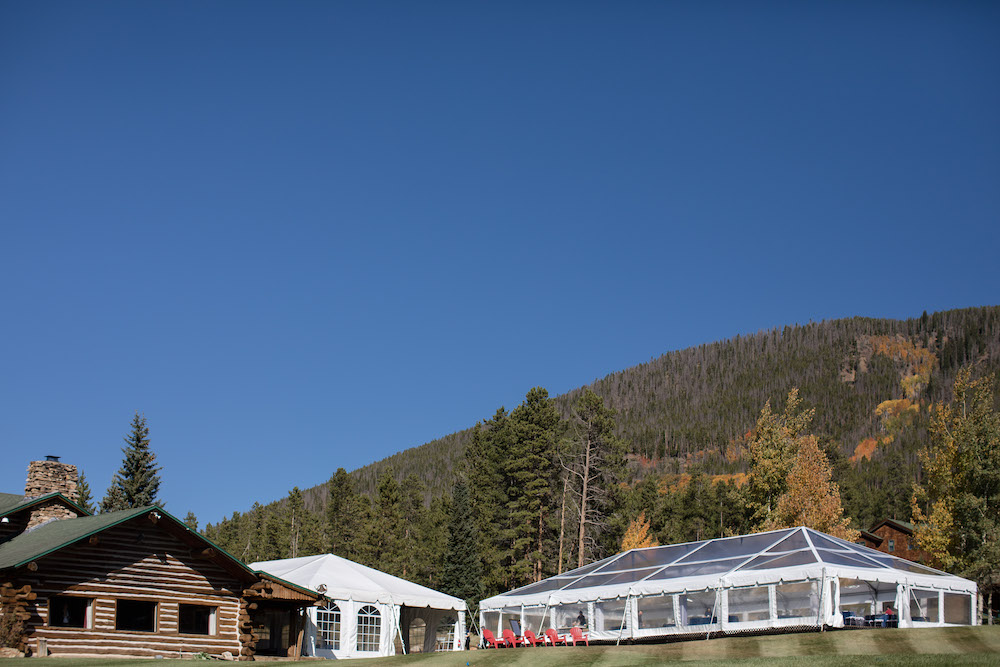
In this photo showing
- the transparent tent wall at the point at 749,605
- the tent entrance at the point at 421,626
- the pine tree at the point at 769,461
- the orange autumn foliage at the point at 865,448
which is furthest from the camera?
the orange autumn foliage at the point at 865,448

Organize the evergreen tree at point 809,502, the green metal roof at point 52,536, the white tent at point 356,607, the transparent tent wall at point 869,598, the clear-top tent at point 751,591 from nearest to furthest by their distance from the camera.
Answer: the green metal roof at point 52,536, the clear-top tent at point 751,591, the transparent tent wall at point 869,598, the white tent at point 356,607, the evergreen tree at point 809,502

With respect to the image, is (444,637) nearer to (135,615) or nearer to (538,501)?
(538,501)

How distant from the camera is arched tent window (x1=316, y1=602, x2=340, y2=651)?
28031 mm

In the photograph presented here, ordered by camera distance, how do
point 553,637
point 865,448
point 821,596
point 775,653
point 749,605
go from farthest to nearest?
point 865,448, point 553,637, point 749,605, point 821,596, point 775,653

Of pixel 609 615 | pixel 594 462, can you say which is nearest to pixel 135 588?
pixel 609 615

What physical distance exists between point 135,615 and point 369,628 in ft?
29.9

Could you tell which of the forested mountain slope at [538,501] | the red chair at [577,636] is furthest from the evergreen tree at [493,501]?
the red chair at [577,636]

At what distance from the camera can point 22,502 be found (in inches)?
972

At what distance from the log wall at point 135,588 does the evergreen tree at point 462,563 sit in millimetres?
27124

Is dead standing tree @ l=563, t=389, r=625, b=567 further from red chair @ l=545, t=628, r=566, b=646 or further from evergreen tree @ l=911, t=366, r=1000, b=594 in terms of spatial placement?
red chair @ l=545, t=628, r=566, b=646

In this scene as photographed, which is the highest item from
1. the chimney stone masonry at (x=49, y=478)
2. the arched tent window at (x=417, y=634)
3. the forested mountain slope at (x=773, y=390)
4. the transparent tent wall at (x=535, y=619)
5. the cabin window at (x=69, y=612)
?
the forested mountain slope at (x=773, y=390)

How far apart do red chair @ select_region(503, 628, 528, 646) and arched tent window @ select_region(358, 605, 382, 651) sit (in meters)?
4.66

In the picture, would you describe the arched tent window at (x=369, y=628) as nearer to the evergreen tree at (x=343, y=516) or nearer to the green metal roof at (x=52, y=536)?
the green metal roof at (x=52, y=536)

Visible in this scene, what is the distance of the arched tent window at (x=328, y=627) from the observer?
92.0 feet
